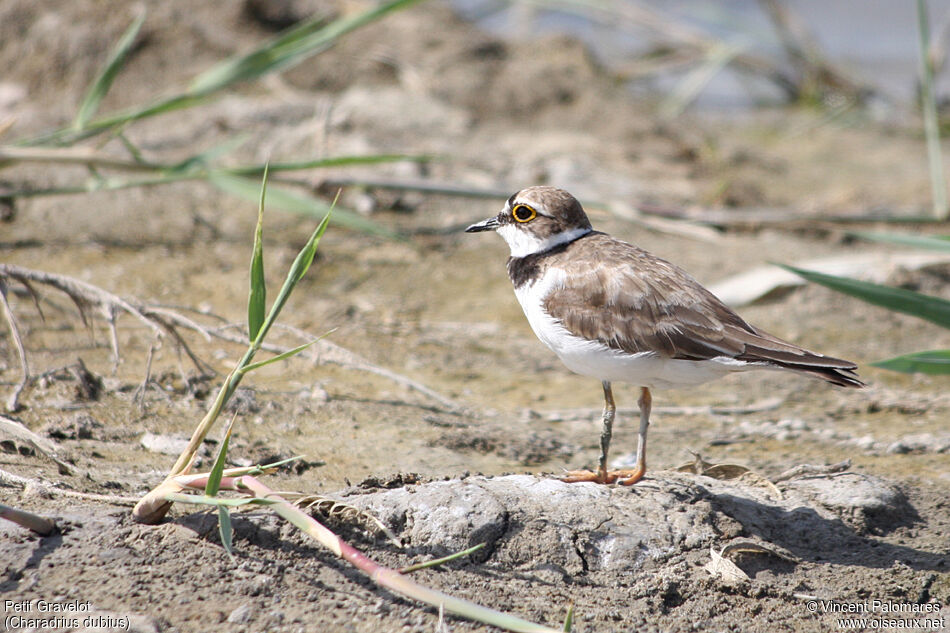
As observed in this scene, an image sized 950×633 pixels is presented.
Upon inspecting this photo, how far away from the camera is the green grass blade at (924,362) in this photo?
308 centimetres

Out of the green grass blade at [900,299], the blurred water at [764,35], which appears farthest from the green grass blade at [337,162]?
the blurred water at [764,35]

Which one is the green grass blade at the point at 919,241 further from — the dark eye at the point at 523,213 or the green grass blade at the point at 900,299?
the dark eye at the point at 523,213

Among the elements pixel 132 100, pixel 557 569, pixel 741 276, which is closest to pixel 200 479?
pixel 557 569

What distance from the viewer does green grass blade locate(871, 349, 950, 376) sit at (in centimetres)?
308

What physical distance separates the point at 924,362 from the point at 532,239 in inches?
61.0

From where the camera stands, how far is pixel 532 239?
12.9 ft

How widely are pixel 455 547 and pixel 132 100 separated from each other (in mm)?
5152

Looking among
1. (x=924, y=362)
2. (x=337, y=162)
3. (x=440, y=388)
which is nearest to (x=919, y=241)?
(x=924, y=362)

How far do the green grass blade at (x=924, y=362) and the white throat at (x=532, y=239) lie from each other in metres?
1.35

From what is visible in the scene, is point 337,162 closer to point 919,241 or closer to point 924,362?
point 919,241

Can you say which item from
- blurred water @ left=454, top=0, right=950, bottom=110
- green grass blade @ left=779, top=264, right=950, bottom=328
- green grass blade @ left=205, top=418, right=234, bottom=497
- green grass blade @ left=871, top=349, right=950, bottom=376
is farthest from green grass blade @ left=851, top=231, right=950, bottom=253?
blurred water @ left=454, top=0, right=950, bottom=110

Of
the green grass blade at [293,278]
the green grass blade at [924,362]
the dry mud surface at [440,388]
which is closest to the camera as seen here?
the green grass blade at [293,278]

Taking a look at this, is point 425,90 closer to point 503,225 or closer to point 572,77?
point 572,77

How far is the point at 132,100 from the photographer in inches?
268
